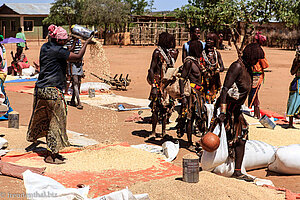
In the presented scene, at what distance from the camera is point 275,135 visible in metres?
7.41

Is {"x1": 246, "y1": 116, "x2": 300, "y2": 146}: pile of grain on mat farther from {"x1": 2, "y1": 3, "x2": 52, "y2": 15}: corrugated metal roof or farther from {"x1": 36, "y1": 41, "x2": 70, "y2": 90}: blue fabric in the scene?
{"x1": 2, "y1": 3, "x2": 52, "y2": 15}: corrugated metal roof

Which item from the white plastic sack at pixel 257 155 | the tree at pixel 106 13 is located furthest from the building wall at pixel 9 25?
the white plastic sack at pixel 257 155

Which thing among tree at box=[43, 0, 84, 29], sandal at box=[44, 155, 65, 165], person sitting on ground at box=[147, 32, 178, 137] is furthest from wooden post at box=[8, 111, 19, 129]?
tree at box=[43, 0, 84, 29]

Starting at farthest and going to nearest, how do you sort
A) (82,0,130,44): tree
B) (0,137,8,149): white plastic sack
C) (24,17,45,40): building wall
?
(24,17,45,40): building wall
(82,0,130,44): tree
(0,137,8,149): white plastic sack

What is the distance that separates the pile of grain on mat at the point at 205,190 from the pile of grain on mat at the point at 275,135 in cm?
246

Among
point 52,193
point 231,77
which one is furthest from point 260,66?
point 52,193

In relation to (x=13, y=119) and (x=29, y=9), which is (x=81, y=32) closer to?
(x=13, y=119)

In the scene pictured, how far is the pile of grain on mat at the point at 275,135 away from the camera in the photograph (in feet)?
23.5

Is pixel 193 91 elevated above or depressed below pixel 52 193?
above

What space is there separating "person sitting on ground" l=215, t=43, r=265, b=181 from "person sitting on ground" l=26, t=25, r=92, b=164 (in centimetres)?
186

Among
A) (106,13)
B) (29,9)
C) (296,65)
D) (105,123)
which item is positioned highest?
(29,9)

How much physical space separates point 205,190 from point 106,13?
37.4 metres

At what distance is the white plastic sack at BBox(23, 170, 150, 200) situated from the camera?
390 centimetres

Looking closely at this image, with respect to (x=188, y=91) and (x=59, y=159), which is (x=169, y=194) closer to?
(x=59, y=159)
